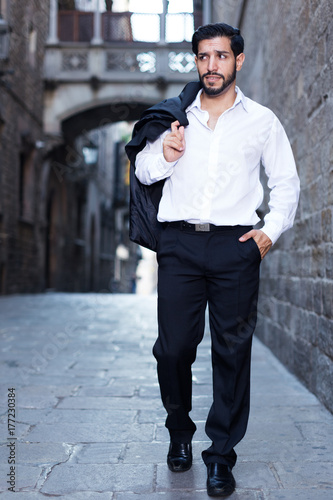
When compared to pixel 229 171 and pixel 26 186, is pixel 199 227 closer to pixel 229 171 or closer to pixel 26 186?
pixel 229 171

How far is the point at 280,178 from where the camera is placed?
253cm

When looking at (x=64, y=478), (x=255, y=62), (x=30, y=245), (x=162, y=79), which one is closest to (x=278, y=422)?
(x=64, y=478)

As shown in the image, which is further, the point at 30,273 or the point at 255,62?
the point at 30,273

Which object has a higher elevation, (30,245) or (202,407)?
(30,245)

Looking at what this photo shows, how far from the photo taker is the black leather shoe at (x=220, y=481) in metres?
2.32

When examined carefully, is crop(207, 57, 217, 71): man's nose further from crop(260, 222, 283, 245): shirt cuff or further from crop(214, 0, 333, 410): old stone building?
crop(214, 0, 333, 410): old stone building

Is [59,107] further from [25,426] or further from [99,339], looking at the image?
[25,426]

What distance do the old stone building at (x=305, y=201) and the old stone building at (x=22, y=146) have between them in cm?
760

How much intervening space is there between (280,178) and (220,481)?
3.82 feet

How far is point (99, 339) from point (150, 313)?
3.10 meters

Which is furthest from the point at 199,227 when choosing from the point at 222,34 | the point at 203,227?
the point at 222,34

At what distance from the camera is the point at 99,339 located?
21.2 ft

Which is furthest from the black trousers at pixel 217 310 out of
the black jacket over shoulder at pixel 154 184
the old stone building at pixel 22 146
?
the old stone building at pixel 22 146

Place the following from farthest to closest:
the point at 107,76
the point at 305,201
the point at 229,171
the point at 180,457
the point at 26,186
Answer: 1. the point at 107,76
2. the point at 26,186
3. the point at 305,201
4. the point at 180,457
5. the point at 229,171
